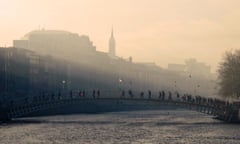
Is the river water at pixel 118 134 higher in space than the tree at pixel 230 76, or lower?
lower

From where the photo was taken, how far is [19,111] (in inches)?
3952

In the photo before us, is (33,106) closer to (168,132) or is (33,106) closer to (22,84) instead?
(168,132)

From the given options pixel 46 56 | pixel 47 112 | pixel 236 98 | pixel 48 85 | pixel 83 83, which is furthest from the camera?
pixel 83 83

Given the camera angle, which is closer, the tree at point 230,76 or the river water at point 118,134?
the river water at point 118,134

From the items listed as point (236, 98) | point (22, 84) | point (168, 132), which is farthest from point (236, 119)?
point (22, 84)

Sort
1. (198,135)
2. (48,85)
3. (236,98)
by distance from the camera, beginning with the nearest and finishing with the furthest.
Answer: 1. (198,135)
2. (236,98)
3. (48,85)

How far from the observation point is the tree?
10847cm

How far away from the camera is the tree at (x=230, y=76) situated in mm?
108469

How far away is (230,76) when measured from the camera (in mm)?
109625

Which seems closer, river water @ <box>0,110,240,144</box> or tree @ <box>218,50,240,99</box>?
river water @ <box>0,110,240,144</box>

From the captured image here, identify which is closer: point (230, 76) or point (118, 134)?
point (118, 134)

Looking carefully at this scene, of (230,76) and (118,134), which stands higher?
(230,76)

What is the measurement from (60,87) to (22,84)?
23.1 metres

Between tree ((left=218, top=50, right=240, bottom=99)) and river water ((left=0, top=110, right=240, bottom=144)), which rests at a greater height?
tree ((left=218, top=50, right=240, bottom=99))
